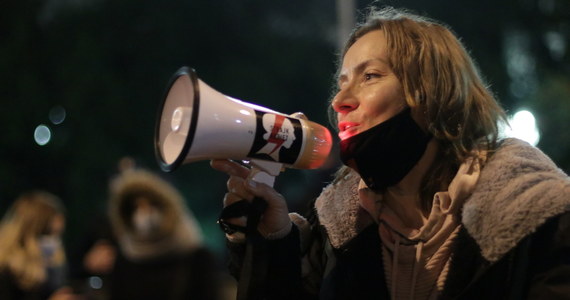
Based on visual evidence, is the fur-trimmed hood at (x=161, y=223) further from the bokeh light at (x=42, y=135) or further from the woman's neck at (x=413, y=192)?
the bokeh light at (x=42, y=135)

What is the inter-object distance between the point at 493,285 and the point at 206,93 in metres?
1.02

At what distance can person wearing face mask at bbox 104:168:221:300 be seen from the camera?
19.0 feet

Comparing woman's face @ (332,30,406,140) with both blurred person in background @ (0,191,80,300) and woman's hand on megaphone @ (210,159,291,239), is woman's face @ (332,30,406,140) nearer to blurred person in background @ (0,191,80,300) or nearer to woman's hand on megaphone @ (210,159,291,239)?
woman's hand on megaphone @ (210,159,291,239)

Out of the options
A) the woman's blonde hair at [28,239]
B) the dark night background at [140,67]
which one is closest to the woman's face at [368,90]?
the woman's blonde hair at [28,239]

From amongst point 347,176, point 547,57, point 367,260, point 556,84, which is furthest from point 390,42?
point 547,57

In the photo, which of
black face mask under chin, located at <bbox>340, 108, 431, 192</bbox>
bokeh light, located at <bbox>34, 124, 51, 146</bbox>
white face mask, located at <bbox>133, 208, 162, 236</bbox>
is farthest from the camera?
bokeh light, located at <bbox>34, 124, 51, 146</bbox>

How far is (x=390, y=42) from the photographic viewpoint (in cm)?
258

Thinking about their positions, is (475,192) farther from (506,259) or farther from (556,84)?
(556,84)

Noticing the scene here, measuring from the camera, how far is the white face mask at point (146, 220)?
613 centimetres

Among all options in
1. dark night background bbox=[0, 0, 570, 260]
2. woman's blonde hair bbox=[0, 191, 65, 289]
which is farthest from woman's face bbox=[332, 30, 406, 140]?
dark night background bbox=[0, 0, 570, 260]

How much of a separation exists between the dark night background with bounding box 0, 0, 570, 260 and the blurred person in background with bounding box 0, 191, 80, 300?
30.0 ft

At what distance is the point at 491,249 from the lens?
7.27 feet

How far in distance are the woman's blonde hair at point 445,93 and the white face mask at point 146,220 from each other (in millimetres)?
3911

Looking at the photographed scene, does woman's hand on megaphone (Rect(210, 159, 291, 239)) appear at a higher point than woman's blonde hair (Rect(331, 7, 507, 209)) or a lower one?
lower
